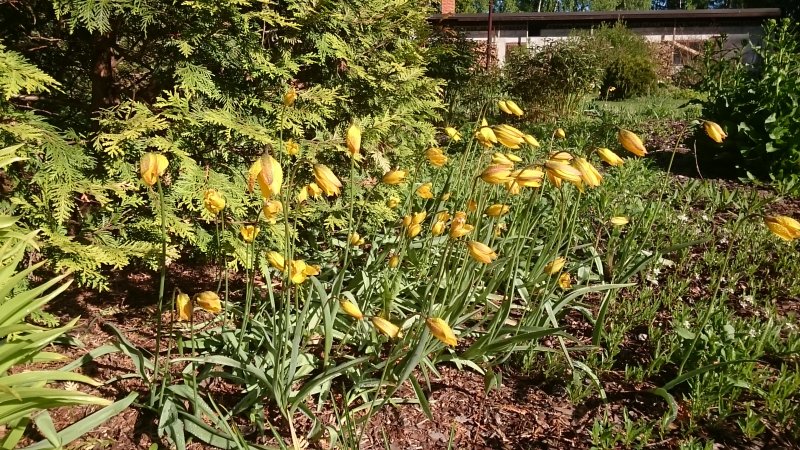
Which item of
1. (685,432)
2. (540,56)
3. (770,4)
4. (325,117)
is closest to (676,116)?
(540,56)

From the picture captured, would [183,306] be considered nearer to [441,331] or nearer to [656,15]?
[441,331]

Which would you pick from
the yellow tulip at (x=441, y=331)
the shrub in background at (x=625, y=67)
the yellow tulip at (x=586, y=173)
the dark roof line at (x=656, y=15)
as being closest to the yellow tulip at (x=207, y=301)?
the yellow tulip at (x=441, y=331)

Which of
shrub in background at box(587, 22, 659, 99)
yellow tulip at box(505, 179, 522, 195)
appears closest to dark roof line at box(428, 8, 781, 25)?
shrub in background at box(587, 22, 659, 99)

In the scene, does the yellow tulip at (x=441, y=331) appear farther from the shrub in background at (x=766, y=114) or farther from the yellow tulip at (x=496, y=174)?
the shrub in background at (x=766, y=114)

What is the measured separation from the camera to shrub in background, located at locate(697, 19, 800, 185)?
4562 millimetres

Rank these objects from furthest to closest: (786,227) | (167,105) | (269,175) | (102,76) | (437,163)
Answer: (102,76) < (167,105) < (437,163) < (786,227) < (269,175)

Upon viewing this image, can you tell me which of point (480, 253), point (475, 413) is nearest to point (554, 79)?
point (475, 413)

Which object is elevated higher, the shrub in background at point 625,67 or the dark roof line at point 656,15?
the dark roof line at point 656,15

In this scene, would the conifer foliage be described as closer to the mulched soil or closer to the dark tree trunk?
the dark tree trunk

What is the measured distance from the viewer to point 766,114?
465cm

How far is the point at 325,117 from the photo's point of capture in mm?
3350

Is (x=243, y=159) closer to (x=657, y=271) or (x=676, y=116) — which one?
(x=657, y=271)

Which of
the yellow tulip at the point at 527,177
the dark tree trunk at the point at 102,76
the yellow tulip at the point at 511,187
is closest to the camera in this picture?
the yellow tulip at the point at 527,177

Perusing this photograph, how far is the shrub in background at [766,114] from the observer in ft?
15.0
